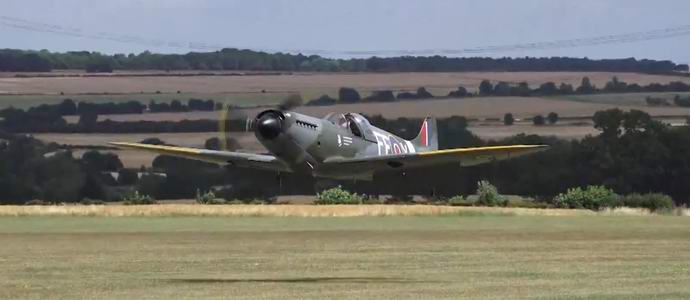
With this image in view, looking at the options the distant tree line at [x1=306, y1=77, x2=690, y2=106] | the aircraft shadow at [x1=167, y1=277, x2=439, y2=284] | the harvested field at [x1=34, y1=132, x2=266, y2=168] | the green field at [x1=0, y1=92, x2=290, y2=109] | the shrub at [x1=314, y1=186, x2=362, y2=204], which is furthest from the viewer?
the green field at [x1=0, y1=92, x2=290, y2=109]

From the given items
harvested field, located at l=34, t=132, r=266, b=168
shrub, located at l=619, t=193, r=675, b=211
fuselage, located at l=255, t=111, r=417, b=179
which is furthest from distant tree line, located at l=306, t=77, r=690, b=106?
fuselage, located at l=255, t=111, r=417, b=179

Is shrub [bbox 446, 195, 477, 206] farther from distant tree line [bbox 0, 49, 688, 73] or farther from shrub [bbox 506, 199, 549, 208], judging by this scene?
distant tree line [bbox 0, 49, 688, 73]

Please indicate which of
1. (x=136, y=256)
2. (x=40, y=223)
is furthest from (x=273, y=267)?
(x=40, y=223)

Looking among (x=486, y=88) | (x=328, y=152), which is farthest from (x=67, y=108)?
(x=328, y=152)

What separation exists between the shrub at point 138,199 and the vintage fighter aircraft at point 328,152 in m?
48.9

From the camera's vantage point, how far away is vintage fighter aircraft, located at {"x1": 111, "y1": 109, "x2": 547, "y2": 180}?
38.3 metres

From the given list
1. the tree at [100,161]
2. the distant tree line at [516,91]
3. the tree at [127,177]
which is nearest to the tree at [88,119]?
the tree at [100,161]

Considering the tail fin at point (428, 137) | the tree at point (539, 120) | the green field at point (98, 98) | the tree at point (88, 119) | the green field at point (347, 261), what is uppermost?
the tail fin at point (428, 137)

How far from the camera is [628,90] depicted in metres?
144

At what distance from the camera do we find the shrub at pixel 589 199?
85.2 m

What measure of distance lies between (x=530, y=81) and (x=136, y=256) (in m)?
107

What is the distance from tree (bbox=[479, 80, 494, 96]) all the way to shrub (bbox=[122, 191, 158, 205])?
4399 centimetres

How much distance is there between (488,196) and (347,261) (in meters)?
53.5

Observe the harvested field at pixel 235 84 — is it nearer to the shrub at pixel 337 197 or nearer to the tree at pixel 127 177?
the tree at pixel 127 177
